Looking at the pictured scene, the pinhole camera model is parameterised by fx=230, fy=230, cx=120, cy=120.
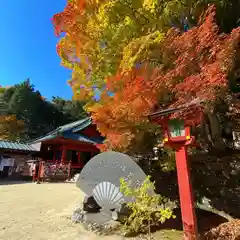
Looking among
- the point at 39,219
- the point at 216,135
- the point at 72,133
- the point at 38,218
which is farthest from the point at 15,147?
the point at 216,135

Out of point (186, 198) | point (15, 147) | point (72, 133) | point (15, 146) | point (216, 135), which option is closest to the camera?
point (186, 198)

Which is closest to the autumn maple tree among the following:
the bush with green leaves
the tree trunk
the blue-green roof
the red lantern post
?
the red lantern post

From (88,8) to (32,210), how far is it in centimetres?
724

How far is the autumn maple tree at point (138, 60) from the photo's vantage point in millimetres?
5887

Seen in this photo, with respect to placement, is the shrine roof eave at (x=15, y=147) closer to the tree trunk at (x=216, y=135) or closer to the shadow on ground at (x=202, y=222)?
the shadow on ground at (x=202, y=222)

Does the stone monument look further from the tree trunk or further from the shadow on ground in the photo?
the tree trunk

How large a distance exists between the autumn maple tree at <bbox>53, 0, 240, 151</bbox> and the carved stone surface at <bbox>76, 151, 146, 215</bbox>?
97cm

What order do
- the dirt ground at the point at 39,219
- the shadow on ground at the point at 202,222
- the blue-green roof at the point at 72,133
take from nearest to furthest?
1. the dirt ground at the point at 39,219
2. the shadow on ground at the point at 202,222
3. the blue-green roof at the point at 72,133

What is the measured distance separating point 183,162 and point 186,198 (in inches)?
30.7

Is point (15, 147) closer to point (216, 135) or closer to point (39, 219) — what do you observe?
point (39, 219)

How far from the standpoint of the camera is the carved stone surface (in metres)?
6.49

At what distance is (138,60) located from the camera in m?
7.00

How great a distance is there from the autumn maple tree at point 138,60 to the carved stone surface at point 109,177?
0.97 metres

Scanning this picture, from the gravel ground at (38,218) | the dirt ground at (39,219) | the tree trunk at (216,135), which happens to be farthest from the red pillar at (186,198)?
the tree trunk at (216,135)
